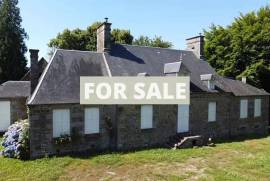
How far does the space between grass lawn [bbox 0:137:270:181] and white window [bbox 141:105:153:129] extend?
5.77ft

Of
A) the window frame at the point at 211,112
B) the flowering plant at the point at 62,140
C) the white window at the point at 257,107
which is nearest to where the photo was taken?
the flowering plant at the point at 62,140

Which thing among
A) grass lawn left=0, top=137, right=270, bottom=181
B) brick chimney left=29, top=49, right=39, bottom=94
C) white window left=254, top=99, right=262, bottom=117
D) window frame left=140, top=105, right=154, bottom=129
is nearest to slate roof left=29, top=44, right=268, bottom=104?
brick chimney left=29, top=49, right=39, bottom=94

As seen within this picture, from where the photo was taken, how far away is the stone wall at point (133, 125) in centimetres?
1512

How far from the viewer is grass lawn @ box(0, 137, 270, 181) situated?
12.9 metres

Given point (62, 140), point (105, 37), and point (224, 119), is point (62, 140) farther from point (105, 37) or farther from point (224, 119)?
point (224, 119)

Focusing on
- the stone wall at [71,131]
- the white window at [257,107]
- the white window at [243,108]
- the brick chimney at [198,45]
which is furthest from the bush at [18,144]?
the white window at [257,107]

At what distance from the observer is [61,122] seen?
15.7 meters

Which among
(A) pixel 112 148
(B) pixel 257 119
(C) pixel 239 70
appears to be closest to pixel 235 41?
(C) pixel 239 70

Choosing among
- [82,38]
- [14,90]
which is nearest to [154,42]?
[82,38]

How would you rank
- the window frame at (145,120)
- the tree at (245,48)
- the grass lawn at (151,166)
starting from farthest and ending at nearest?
the tree at (245,48), the window frame at (145,120), the grass lawn at (151,166)

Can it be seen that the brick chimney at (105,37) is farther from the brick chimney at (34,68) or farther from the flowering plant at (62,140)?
the flowering plant at (62,140)

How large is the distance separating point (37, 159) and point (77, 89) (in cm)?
440

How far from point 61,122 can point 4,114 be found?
27.0 feet

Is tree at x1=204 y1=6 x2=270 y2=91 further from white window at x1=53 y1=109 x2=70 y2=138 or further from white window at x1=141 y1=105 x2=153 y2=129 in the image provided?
white window at x1=53 y1=109 x2=70 y2=138
